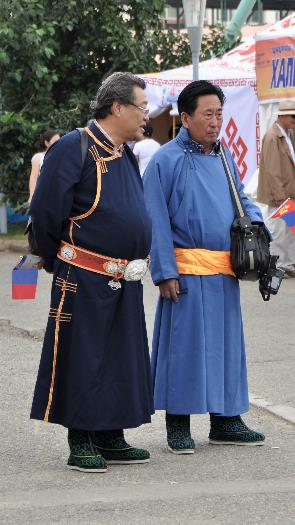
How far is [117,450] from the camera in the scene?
605 centimetres

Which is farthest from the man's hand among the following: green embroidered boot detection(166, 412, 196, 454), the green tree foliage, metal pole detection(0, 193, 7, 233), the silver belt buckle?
metal pole detection(0, 193, 7, 233)

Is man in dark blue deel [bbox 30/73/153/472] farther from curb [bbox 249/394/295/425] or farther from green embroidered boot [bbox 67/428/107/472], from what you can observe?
curb [bbox 249/394/295/425]

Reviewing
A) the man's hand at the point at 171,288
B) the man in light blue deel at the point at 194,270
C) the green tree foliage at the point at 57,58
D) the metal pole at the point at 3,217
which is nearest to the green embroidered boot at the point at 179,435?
the man in light blue deel at the point at 194,270

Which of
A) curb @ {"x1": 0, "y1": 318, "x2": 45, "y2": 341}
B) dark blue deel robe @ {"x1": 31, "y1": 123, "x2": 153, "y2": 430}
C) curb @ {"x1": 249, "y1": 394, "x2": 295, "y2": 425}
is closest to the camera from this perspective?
dark blue deel robe @ {"x1": 31, "y1": 123, "x2": 153, "y2": 430}

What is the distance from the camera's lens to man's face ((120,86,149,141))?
587 cm

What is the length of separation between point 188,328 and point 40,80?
46.6 ft

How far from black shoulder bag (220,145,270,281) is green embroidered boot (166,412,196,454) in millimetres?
746

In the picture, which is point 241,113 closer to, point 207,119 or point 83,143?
point 207,119

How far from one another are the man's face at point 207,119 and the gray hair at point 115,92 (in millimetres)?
423

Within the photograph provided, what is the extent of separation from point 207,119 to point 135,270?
2.85 ft

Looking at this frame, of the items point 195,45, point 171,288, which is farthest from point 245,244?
point 195,45

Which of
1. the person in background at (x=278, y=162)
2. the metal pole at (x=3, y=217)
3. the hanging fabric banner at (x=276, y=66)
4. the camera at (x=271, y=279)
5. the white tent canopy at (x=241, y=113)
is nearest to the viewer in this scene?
the camera at (x=271, y=279)

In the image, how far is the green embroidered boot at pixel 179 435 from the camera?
20.5 ft

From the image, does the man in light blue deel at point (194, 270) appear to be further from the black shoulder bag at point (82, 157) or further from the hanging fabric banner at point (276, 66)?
the hanging fabric banner at point (276, 66)
